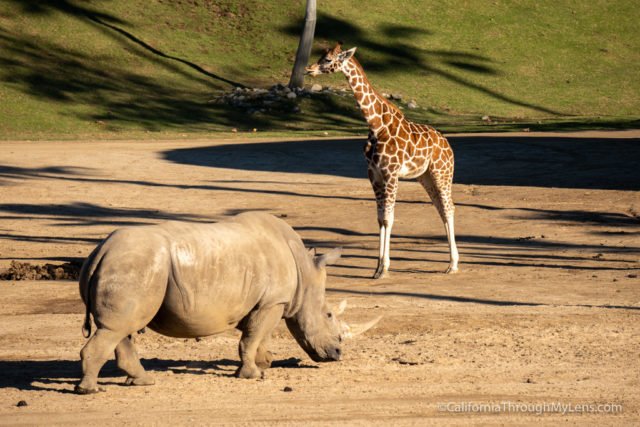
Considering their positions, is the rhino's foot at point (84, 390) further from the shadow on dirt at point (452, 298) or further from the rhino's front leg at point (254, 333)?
the shadow on dirt at point (452, 298)

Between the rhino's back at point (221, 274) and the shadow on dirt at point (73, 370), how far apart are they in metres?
0.89

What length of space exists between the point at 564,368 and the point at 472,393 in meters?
1.39

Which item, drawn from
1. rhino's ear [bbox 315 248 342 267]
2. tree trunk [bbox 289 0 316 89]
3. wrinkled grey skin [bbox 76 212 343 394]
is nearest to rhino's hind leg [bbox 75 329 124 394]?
wrinkled grey skin [bbox 76 212 343 394]

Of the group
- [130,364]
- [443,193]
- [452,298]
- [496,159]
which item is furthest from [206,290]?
[496,159]

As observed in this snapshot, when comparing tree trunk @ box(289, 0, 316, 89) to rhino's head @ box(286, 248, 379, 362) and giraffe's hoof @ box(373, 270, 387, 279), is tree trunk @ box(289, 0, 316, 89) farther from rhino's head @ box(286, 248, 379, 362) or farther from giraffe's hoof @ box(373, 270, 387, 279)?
rhino's head @ box(286, 248, 379, 362)

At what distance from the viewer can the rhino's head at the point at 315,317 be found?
32.3 ft

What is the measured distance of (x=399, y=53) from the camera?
55406 millimetres

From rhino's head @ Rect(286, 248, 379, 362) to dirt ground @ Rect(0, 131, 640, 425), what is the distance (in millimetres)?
236

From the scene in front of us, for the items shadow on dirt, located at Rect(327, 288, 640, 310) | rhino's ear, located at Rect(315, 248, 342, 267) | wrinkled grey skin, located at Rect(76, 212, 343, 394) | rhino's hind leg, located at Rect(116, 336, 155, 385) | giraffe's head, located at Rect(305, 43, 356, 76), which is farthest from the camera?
giraffe's head, located at Rect(305, 43, 356, 76)

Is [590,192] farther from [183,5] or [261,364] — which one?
[183,5]

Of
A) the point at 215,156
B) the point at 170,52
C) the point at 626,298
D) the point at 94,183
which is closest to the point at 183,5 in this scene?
the point at 170,52

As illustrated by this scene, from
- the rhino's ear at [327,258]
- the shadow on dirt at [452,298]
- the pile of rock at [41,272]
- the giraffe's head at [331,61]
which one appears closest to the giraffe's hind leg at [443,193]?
the giraffe's head at [331,61]

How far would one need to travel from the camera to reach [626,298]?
13.8 m

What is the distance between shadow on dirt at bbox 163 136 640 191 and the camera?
27.6m
